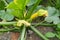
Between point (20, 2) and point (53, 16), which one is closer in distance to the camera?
point (20, 2)

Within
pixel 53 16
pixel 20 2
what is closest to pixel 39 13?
pixel 53 16

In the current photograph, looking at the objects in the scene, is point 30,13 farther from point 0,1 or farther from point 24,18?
point 0,1

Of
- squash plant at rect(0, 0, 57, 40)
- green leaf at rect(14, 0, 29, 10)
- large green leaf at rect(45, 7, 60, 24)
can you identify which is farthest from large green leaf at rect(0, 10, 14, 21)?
large green leaf at rect(45, 7, 60, 24)

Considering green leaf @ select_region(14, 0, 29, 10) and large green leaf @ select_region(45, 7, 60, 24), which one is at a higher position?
green leaf @ select_region(14, 0, 29, 10)

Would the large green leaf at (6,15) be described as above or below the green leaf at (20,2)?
below

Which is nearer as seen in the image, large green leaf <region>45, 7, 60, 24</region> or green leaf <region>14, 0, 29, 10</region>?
green leaf <region>14, 0, 29, 10</region>

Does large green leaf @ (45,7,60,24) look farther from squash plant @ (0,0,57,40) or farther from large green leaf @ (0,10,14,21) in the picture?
large green leaf @ (0,10,14,21)

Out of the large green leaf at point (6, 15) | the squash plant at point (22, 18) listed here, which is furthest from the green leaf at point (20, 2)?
the large green leaf at point (6, 15)

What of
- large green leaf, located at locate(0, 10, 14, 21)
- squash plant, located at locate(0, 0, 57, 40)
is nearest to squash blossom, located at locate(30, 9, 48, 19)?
squash plant, located at locate(0, 0, 57, 40)

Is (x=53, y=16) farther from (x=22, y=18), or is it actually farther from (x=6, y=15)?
(x=6, y=15)

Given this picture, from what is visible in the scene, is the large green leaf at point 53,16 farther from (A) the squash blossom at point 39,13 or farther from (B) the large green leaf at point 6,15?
(B) the large green leaf at point 6,15

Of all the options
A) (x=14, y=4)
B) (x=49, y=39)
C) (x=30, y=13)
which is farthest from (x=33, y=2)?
(x=49, y=39)
